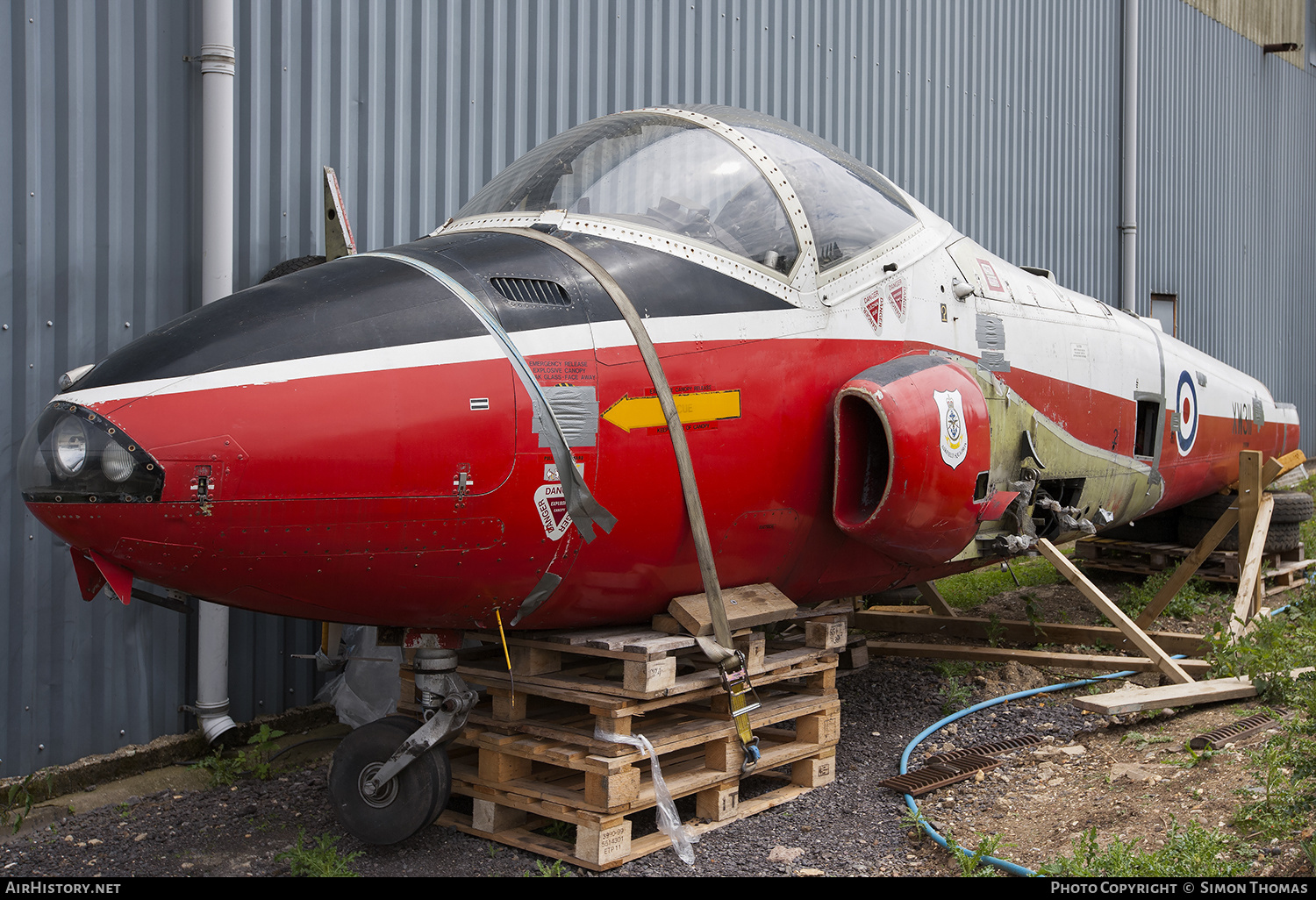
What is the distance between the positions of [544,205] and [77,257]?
2.26m

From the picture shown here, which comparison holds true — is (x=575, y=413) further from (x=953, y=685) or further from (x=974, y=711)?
(x=953, y=685)

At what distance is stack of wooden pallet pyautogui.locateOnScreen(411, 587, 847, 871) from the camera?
3.76 m

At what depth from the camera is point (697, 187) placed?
4.20m

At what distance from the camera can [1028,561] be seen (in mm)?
9984

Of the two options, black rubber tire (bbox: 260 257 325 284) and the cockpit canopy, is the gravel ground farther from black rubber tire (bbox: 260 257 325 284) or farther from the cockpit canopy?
black rubber tire (bbox: 260 257 325 284)

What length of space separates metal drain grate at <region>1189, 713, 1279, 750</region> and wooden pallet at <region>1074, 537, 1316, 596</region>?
334 cm

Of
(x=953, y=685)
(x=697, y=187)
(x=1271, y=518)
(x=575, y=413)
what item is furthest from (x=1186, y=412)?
(x=575, y=413)

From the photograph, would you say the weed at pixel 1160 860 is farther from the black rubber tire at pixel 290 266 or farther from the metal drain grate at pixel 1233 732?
the black rubber tire at pixel 290 266

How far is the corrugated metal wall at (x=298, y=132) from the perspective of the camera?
4680 mm

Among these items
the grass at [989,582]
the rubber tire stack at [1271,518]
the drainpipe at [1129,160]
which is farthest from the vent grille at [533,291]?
the drainpipe at [1129,160]

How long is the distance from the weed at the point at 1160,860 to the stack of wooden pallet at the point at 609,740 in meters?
1.18

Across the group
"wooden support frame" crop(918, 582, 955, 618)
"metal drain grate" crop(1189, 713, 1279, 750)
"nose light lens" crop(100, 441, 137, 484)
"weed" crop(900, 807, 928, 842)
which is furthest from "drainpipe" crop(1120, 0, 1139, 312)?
"nose light lens" crop(100, 441, 137, 484)

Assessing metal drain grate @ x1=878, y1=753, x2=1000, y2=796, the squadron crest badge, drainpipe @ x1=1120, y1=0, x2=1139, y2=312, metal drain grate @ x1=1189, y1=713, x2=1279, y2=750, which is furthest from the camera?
drainpipe @ x1=1120, y1=0, x2=1139, y2=312
